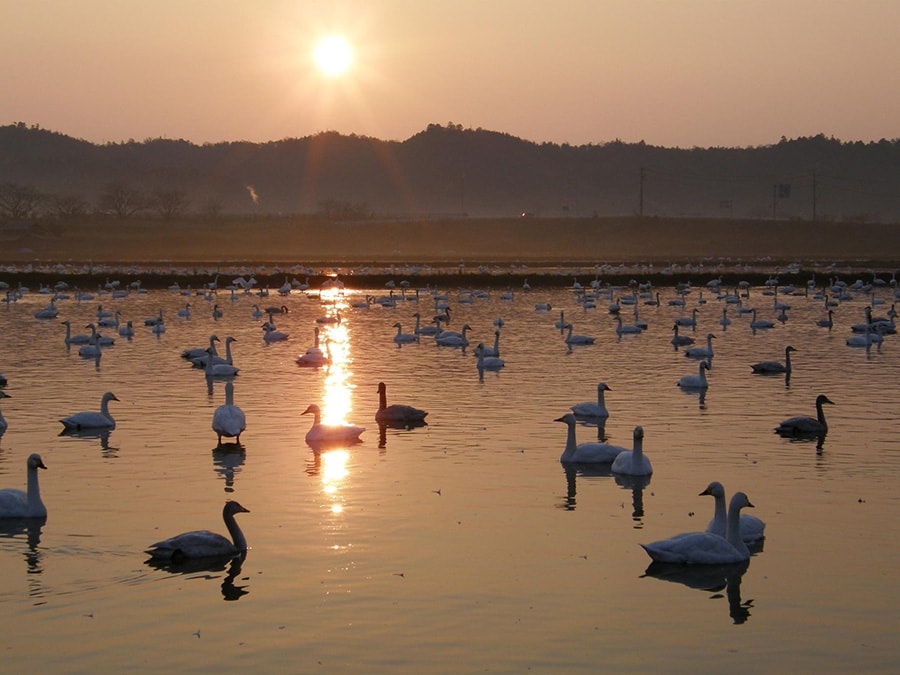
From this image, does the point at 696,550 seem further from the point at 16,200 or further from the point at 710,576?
the point at 16,200

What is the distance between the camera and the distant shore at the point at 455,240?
128875 millimetres

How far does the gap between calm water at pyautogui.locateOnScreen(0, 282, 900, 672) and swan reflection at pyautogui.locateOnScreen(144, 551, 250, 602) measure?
0.22 ft

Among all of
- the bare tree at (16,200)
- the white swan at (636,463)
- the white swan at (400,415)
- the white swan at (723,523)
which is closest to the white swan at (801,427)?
the white swan at (636,463)

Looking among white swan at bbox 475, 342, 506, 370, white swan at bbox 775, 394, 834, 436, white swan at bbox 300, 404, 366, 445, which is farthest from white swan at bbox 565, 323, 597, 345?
white swan at bbox 300, 404, 366, 445

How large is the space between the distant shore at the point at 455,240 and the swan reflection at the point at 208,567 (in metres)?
103

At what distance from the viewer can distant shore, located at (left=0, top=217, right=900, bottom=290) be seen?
128875mm

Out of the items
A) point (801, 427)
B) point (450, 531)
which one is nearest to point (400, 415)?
point (801, 427)

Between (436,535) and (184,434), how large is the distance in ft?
30.2

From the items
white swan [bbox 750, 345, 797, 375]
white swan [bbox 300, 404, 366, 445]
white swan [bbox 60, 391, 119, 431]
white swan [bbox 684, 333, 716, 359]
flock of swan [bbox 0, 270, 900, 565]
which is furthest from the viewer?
white swan [bbox 684, 333, 716, 359]

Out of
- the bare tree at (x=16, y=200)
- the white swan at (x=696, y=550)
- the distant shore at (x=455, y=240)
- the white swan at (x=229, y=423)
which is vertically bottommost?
the white swan at (x=696, y=550)

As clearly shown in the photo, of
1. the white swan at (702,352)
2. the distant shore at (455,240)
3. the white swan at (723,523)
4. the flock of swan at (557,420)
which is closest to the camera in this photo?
the flock of swan at (557,420)

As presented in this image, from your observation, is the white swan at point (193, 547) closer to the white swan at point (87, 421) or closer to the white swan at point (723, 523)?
the white swan at point (723, 523)

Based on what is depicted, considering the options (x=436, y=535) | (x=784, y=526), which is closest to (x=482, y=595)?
(x=436, y=535)

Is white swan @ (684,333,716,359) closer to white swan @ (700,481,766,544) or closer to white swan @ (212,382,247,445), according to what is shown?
white swan @ (212,382,247,445)
